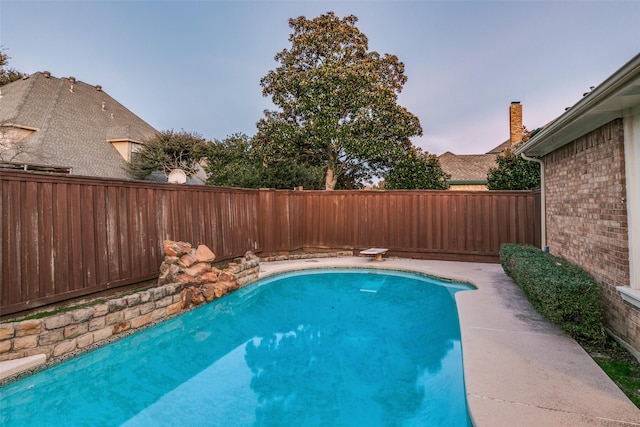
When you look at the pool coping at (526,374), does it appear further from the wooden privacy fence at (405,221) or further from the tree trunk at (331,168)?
the tree trunk at (331,168)

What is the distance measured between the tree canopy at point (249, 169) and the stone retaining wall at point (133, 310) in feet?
31.6

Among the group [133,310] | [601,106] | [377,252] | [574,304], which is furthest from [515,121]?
[133,310]

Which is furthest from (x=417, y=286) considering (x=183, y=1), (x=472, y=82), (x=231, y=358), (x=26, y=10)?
(x=26, y=10)

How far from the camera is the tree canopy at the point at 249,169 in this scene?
16733mm

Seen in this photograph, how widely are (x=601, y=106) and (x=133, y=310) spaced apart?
5.92 m

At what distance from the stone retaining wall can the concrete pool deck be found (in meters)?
4.24

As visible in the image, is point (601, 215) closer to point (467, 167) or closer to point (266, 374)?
point (266, 374)

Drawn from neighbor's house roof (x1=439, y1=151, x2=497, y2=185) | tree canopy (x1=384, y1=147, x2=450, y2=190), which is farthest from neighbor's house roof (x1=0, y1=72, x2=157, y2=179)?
neighbor's house roof (x1=439, y1=151, x2=497, y2=185)

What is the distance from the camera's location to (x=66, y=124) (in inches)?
625

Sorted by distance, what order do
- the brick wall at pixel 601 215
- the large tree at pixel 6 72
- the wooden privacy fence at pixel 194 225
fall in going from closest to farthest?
1. the brick wall at pixel 601 215
2. the wooden privacy fence at pixel 194 225
3. the large tree at pixel 6 72

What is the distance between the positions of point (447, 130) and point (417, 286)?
13.0 metres

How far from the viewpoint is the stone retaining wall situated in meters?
3.65

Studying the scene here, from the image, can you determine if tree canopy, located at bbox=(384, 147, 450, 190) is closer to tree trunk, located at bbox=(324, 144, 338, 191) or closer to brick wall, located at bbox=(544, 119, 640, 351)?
tree trunk, located at bbox=(324, 144, 338, 191)

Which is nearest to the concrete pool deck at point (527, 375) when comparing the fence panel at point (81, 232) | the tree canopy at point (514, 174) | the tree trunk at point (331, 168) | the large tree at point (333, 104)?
the fence panel at point (81, 232)
